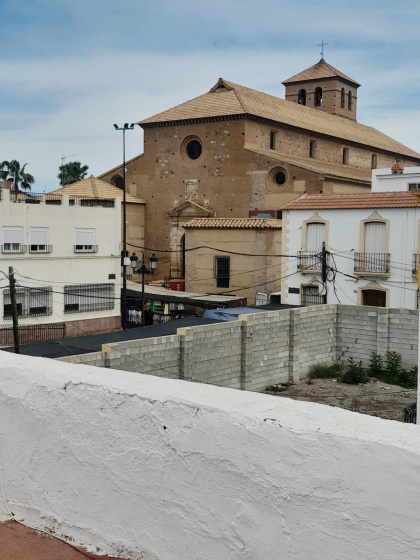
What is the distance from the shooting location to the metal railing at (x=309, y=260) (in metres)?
31.2

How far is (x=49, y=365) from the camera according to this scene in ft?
13.8

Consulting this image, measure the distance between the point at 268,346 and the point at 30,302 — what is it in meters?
11.3

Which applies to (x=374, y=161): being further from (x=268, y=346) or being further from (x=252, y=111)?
(x=268, y=346)

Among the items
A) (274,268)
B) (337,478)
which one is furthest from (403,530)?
(274,268)

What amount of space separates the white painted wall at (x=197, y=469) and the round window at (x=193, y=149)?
4361 centimetres

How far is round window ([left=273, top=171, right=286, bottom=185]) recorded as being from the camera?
42969mm

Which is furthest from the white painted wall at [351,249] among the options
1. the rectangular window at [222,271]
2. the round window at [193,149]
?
the round window at [193,149]

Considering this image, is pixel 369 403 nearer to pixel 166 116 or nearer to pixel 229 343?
pixel 229 343

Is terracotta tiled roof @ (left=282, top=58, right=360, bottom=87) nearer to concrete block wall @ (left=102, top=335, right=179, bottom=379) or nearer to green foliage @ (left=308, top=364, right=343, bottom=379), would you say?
green foliage @ (left=308, top=364, right=343, bottom=379)

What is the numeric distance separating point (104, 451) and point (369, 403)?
1998 centimetres

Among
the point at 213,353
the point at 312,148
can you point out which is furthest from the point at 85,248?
the point at 312,148

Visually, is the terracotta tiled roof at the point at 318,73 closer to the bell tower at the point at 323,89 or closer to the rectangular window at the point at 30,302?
the bell tower at the point at 323,89

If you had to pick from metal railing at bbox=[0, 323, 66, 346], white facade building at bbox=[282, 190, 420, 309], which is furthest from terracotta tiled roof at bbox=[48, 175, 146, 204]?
white facade building at bbox=[282, 190, 420, 309]

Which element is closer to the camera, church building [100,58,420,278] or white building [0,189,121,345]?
white building [0,189,121,345]
